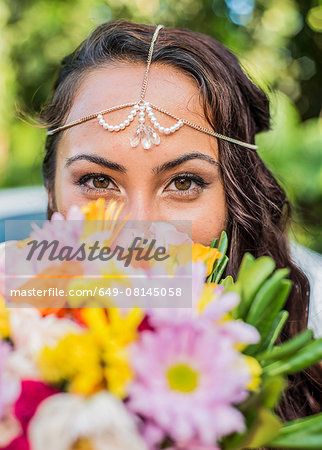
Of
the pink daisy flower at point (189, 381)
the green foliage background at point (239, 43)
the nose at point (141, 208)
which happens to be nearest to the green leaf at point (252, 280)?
the pink daisy flower at point (189, 381)

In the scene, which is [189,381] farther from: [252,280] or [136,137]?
[136,137]

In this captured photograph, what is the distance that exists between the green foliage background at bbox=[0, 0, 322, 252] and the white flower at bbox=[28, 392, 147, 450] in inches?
170

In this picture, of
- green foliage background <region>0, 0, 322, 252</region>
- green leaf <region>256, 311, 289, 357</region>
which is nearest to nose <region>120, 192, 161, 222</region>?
green leaf <region>256, 311, 289, 357</region>

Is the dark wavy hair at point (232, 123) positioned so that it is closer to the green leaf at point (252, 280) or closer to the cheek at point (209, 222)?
the cheek at point (209, 222)

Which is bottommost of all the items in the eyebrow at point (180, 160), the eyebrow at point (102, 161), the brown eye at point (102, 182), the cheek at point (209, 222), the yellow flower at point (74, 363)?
the cheek at point (209, 222)

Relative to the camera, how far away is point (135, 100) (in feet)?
4.36

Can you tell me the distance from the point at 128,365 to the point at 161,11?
5487mm

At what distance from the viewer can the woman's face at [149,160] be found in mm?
1266

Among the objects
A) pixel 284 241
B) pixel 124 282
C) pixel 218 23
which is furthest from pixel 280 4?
pixel 124 282

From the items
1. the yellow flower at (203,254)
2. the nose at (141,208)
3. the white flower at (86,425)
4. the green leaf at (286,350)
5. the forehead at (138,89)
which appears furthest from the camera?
the forehead at (138,89)

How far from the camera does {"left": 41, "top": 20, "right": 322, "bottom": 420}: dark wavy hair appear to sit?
1.42 m

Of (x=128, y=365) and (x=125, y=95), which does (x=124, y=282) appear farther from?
(x=125, y=95)

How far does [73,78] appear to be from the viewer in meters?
1.62

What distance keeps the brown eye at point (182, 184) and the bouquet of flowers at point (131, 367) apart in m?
0.69
